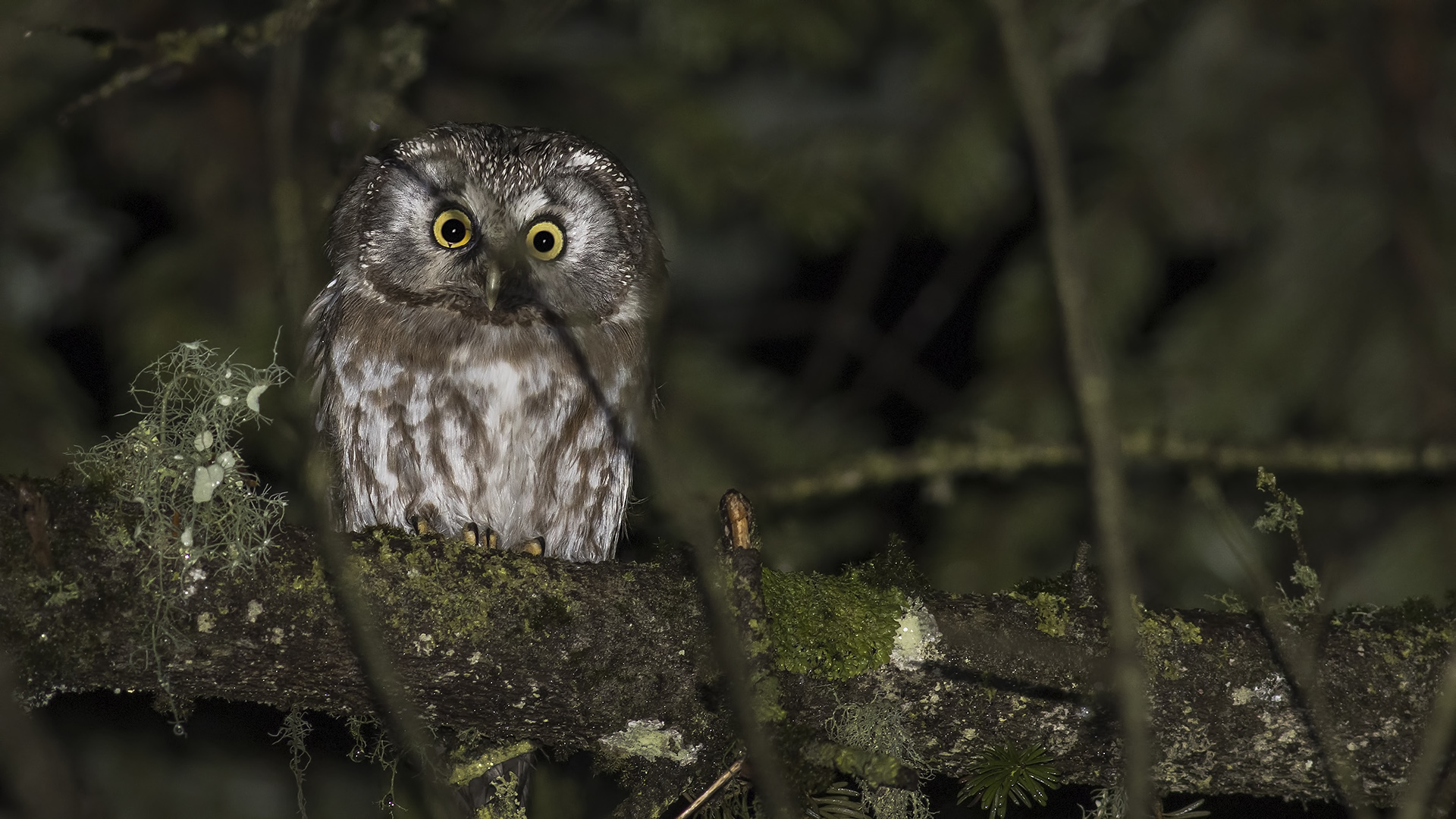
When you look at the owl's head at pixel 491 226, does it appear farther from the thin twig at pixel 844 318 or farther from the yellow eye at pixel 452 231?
the thin twig at pixel 844 318

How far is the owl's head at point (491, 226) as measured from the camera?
3160 millimetres

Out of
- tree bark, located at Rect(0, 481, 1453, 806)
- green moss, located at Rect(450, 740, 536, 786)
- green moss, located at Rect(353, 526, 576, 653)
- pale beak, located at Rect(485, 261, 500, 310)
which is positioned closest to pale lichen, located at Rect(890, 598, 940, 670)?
tree bark, located at Rect(0, 481, 1453, 806)

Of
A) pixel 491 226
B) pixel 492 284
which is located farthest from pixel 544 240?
pixel 492 284

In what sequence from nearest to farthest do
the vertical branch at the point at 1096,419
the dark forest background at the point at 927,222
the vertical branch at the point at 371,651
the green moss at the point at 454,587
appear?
the vertical branch at the point at 1096,419
the vertical branch at the point at 371,651
the green moss at the point at 454,587
the dark forest background at the point at 927,222

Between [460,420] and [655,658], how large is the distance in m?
1.13

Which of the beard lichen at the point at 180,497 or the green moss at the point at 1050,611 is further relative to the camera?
the green moss at the point at 1050,611

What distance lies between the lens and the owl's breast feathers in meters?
3.08

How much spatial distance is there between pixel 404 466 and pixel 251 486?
1.04 m

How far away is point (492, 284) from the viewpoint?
297 cm

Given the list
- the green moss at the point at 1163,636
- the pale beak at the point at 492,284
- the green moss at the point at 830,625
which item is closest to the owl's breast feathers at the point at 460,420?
the pale beak at the point at 492,284

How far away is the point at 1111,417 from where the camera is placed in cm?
145

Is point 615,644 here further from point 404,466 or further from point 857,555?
point 857,555

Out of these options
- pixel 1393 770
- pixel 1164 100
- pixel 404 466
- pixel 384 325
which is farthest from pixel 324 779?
pixel 1164 100

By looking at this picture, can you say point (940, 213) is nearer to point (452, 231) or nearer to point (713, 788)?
point (452, 231)
